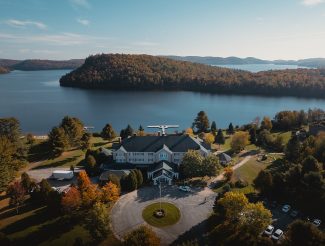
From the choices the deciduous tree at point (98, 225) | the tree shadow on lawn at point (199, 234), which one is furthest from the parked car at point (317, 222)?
the deciduous tree at point (98, 225)

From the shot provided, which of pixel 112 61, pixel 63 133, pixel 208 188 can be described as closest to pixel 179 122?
pixel 63 133

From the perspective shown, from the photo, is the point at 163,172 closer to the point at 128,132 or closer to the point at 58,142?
the point at 58,142

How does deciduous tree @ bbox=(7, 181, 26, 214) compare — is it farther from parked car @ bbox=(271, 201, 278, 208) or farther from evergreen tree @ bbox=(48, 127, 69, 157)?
parked car @ bbox=(271, 201, 278, 208)

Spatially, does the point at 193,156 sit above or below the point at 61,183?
above

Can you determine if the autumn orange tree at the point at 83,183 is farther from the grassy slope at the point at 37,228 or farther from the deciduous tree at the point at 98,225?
the deciduous tree at the point at 98,225

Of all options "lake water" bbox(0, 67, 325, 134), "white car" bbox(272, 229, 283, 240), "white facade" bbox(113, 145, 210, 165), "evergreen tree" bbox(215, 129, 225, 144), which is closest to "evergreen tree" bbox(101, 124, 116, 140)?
"white facade" bbox(113, 145, 210, 165)

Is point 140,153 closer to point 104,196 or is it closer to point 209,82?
point 104,196

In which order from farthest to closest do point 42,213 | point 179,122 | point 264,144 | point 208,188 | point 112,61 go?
point 112,61, point 179,122, point 264,144, point 208,188, point 42,213
